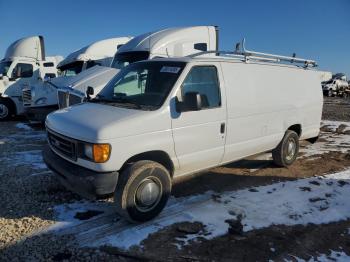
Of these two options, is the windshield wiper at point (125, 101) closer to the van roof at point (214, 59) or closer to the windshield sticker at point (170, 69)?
the windshield sticker at point (170, 69)

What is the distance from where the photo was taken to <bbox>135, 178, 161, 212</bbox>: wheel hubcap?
14.3 ft

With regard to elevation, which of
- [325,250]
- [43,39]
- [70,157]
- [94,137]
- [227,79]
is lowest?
[325,250]

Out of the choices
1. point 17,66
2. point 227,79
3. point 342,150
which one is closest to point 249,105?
point 227,79

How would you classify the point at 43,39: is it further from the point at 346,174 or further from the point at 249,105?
the point at 346,174

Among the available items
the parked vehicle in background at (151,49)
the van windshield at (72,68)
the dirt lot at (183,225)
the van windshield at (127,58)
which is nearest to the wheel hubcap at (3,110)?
the van windshield at (72,68)

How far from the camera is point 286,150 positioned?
6938mm

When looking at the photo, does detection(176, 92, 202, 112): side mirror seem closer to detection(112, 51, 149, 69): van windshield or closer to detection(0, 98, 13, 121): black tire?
detection(112, 51, 149, 69): van windshield

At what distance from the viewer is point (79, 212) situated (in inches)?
187

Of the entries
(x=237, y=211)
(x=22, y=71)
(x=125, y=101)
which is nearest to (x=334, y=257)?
(x=237, y=211)

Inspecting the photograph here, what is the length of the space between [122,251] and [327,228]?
103 inches

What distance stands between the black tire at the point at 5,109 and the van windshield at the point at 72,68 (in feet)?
8.61

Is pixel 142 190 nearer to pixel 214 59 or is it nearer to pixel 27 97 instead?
pixel 214 59

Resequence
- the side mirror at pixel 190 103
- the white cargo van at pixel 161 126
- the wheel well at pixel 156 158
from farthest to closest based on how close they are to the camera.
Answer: the side mirror at pixel 190 103, the wheel well at pixel 156 158, the white cargo van at pixel 161 126

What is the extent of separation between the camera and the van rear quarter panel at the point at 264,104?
5422 mm
